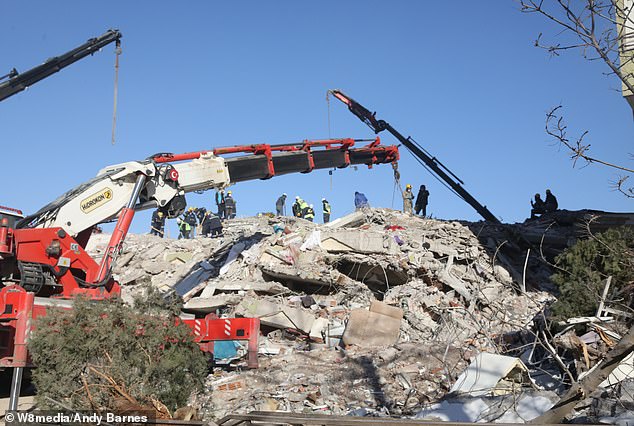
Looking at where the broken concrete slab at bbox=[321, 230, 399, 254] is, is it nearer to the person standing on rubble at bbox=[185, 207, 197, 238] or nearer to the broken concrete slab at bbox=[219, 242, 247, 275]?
the broken concrete slab at bbox=[219, 242, 247, 275]

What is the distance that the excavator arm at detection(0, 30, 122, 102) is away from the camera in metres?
12.9

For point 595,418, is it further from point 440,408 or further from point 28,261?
point 28,261

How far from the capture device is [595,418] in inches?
233

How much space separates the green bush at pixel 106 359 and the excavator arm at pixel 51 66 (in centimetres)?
812

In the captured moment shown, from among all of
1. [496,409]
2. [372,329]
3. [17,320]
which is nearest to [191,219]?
[372,329]

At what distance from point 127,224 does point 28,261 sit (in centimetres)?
177

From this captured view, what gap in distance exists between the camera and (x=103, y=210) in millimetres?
10461

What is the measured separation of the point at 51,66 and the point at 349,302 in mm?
8218

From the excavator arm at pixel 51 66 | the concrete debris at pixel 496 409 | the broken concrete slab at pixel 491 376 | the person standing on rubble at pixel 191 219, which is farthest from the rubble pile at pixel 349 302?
the excavator arm at pixel 51 66

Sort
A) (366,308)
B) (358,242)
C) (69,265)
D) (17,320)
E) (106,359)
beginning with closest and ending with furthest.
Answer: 1. (106,359)
2. (17,320)
3. (69,265)
4. (366,308)
5. (358,242)

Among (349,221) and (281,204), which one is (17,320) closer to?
(349,221)

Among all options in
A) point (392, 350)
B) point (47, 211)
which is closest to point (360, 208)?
→ point (392, 350)

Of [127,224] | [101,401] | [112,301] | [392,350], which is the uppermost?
[127,224]

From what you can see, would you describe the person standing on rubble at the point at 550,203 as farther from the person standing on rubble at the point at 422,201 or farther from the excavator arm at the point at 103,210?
the excavator arm at the point at 103,210
